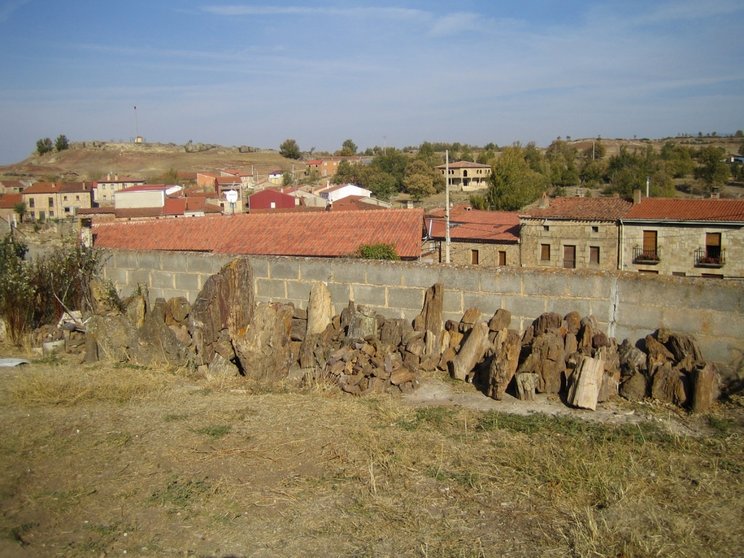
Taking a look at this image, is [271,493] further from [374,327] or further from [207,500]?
[374,327]

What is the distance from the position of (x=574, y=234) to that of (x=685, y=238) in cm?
463

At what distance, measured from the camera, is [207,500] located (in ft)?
16.0

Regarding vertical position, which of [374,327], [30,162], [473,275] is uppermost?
[30,162]

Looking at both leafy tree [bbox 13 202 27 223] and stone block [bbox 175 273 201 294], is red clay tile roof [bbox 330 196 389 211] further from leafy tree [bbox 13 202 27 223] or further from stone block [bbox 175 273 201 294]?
stone block [bbox 175 273 201 294]

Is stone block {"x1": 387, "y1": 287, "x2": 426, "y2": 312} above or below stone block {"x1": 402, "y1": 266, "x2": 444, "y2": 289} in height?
below

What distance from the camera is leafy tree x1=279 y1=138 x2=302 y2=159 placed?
116938 mm

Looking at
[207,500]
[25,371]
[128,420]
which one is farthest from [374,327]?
[25,371]

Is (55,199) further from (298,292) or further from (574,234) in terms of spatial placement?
(298,292)

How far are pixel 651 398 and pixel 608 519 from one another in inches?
96.4

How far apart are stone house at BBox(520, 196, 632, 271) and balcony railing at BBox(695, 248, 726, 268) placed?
3266mm

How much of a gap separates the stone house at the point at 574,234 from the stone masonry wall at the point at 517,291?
22.1 metres

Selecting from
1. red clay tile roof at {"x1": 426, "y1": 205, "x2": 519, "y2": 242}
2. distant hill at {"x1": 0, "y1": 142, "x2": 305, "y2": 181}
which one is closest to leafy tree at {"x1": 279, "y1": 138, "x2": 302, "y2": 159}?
distant hill at {"x1": 0, "y1": 142, "x2": 305, "y2": 181}

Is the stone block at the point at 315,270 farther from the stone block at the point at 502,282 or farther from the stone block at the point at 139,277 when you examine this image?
the stone block at the point at 139,277

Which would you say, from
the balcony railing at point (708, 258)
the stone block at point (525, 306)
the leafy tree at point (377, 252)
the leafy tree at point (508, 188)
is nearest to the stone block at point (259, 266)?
the stone block at point (525, 306)
